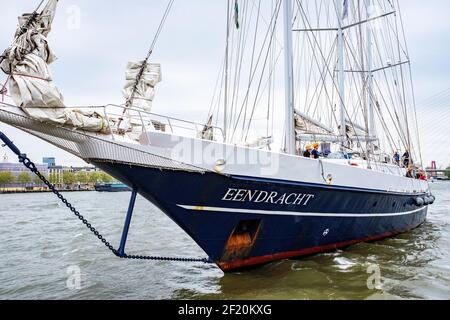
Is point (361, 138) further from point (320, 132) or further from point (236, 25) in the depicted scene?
point (236, 25)

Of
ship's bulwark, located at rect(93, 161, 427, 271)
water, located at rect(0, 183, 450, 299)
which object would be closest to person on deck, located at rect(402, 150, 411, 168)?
water, located at rect(0, 183, 450, 299)

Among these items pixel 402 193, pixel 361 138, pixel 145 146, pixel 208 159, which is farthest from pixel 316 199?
pixel 361 138

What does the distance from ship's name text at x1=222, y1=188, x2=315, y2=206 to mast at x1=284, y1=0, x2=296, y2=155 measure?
1434mm

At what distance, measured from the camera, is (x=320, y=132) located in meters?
10.5

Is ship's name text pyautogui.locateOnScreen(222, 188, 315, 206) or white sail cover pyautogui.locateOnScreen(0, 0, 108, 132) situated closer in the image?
white sail cover pyautogui.locateOnScreen(0, 0, 108, 132)

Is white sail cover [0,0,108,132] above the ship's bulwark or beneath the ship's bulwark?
above

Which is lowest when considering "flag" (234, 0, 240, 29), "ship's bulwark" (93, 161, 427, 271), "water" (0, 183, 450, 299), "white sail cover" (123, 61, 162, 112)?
"water" (0, 183, 450, 299)

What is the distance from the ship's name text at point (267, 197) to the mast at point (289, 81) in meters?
1.43

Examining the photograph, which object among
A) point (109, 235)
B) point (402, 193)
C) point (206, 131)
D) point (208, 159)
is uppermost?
point (206, 131)

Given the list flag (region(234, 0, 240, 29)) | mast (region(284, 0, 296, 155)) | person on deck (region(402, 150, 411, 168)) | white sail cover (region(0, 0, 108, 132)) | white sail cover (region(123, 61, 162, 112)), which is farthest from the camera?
person on deck (region(402, 150, 411, 168))

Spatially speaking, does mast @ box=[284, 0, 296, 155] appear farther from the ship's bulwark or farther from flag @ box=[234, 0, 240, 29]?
flag @ box=[234, 0, 240, 29]

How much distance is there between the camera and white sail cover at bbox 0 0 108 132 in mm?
5254
